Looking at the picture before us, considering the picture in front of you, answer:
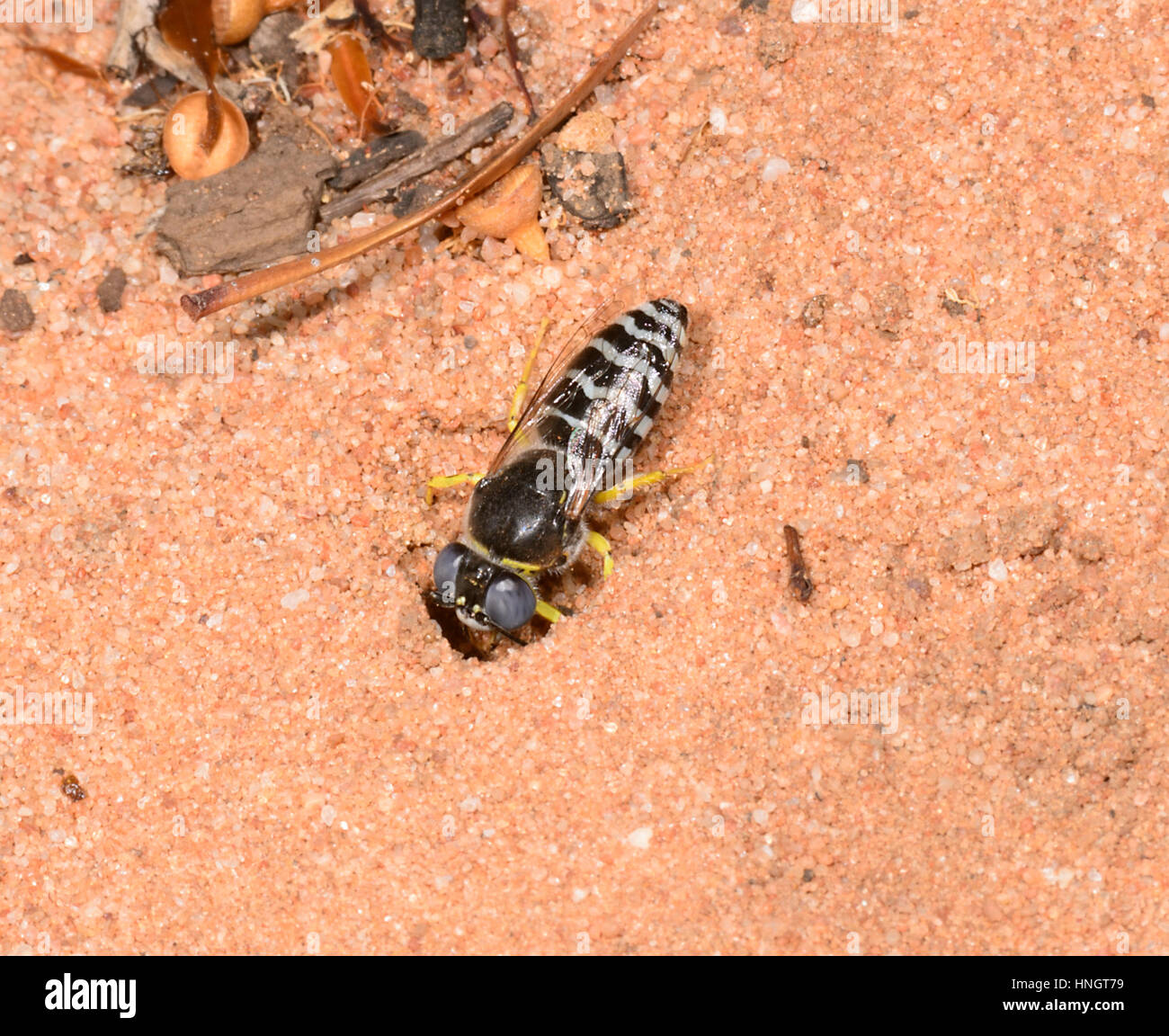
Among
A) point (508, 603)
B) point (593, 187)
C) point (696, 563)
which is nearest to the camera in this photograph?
point (508, 603)

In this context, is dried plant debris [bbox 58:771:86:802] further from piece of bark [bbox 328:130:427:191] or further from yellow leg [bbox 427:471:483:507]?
piece of bark [bbox 328:130:427:191]

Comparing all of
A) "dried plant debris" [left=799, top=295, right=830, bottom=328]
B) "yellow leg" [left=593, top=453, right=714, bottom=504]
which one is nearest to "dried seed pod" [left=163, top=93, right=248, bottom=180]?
"yellow leg" [left=593, top=453, right=714, bottom=504]

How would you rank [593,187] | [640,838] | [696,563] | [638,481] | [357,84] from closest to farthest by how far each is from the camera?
[640,838] → [696,563] → [638,481] → [593,187] → [357,84]

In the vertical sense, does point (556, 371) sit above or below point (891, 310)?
below

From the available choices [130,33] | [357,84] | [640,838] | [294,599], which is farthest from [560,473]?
[130,33]

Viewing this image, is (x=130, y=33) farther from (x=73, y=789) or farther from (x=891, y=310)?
(x=891, y=310)

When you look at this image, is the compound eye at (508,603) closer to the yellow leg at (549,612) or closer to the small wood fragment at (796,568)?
the yellow leg at (549,612)
